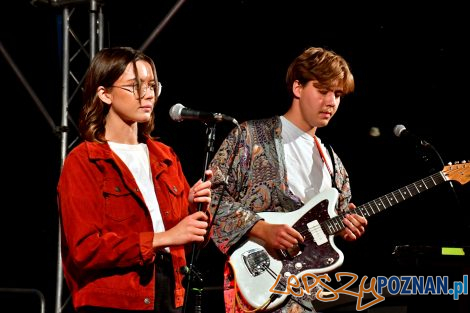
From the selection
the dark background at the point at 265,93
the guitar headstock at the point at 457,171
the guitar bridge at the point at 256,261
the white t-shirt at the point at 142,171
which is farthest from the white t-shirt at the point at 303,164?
the dark background at the point at 265,93

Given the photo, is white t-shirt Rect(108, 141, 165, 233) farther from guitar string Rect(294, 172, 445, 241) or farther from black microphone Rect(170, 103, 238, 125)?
guitar string Rect(294, 172, 445, 241)

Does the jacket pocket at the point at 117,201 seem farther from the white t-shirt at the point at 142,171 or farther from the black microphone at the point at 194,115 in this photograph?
the black microphone at the point at 194,115

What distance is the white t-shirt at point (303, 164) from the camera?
12.3 feet

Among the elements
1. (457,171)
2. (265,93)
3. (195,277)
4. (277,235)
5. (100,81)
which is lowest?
(195,277)

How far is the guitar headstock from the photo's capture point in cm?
405

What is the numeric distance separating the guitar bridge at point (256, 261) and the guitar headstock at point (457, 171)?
4.48 ft

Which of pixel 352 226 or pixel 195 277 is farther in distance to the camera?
pixel 352 226

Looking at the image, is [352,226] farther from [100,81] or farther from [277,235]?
[100,81]

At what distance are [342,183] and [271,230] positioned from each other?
0.73 meters

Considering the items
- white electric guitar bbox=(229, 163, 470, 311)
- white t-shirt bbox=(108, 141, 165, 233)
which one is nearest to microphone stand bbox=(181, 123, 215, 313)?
white t-shirt bbox=(108, 141, 165, 233)

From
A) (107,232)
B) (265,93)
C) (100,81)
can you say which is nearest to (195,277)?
(107,232)

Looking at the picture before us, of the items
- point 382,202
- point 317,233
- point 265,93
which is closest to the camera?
point 317,233

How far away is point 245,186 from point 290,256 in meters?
0.49

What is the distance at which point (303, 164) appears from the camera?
12.6 ft
